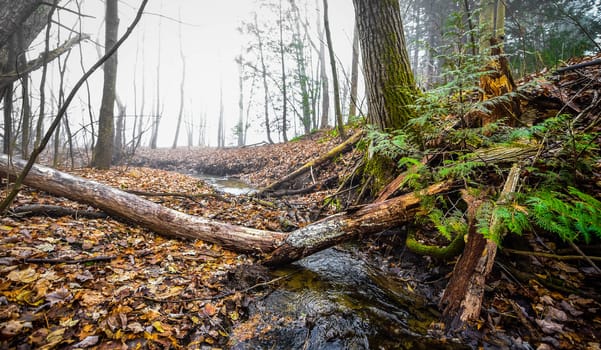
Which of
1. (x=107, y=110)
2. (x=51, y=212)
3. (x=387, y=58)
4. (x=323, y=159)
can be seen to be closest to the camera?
(x=51, y=212)

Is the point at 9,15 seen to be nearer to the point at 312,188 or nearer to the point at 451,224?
the point at 312,188

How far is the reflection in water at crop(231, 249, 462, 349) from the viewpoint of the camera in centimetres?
212

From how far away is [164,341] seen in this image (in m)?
1.92

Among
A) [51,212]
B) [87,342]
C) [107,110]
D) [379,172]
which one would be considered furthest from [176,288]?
[107,110]

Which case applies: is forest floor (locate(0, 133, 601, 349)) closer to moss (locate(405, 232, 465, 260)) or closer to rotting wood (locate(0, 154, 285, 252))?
rotting wood (locate(0, 154, 285, 252))

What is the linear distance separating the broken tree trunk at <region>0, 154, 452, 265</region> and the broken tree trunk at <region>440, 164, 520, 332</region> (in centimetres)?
77

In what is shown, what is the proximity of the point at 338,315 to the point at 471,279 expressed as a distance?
1275mm

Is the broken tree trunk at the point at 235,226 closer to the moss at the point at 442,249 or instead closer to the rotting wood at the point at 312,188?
the moss at the point at 442,249

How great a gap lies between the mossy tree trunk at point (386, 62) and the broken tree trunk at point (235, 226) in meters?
1.05

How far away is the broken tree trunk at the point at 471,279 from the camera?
2.14 meters

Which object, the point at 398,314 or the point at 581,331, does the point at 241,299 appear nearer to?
the point at 398,314

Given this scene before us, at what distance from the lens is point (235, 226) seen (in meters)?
3.55

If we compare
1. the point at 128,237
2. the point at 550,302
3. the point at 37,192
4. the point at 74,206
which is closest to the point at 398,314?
the point at 550,302

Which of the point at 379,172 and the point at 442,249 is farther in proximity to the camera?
the point at 379,172
